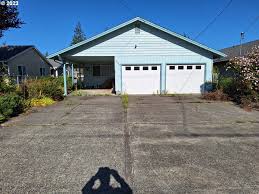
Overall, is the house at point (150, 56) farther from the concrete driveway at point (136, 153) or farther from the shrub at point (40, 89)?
the concrete driveway at point (136, 153)

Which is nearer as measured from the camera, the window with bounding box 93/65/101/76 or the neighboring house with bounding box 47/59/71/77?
the window with bounding box 93/65/101/76

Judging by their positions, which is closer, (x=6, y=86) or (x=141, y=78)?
(x=6, y=86)

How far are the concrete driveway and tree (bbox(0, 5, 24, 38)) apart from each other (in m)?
10.7

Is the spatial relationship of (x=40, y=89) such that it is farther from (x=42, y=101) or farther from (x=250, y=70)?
(x=250, y=70)

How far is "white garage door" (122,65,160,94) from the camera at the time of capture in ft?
53.8

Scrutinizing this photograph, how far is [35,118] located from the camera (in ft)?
29.6

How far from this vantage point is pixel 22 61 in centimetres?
2711

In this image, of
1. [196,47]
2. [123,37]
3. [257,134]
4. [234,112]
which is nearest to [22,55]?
[123,37]

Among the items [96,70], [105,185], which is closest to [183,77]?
[96,70]

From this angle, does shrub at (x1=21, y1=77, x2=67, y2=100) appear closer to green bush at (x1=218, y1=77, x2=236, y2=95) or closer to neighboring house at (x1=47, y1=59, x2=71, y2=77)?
green bush at (x1=218, y1=77, x2=236, y2=95)

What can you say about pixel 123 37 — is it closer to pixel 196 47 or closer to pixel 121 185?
pixel 196 47

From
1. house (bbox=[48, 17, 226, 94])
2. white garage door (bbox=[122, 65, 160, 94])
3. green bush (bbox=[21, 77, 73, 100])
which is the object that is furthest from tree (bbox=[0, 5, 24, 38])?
white garage door (bbox=[122, 65, 160, 94])

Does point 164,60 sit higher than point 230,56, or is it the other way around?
point 230,56

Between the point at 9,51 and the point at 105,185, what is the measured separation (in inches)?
1059
